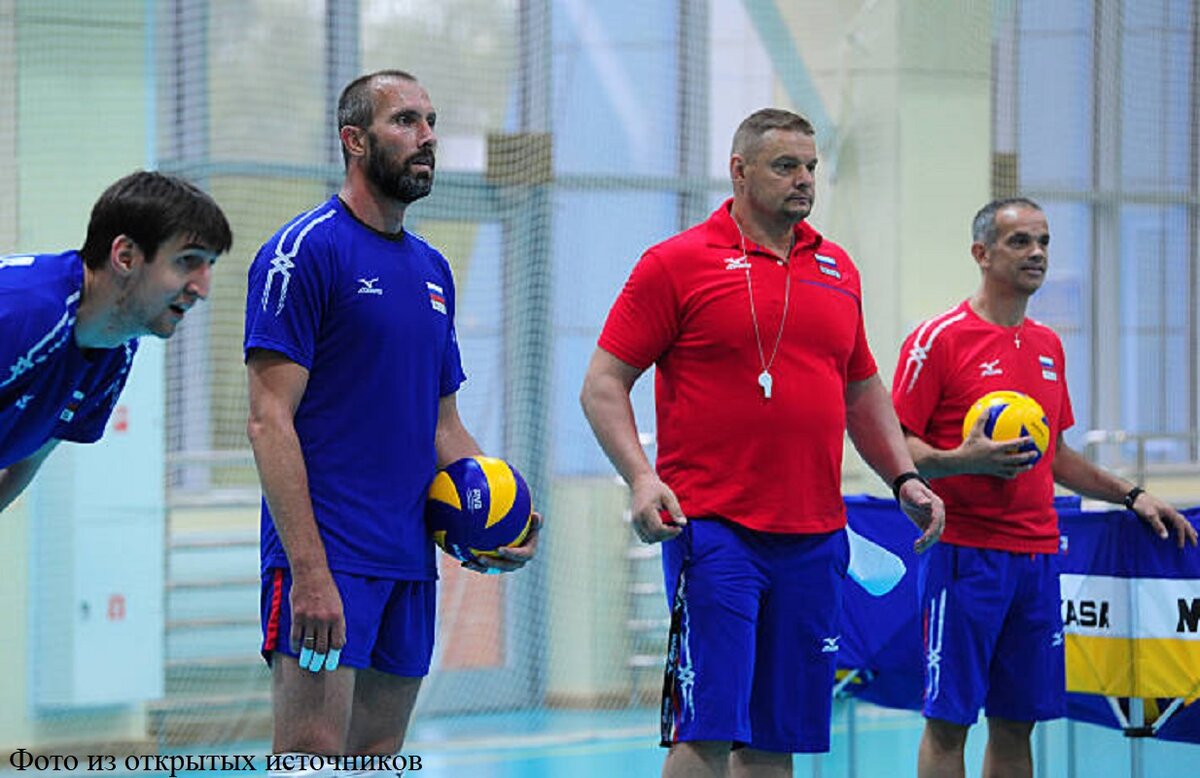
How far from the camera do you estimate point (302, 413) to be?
346cm

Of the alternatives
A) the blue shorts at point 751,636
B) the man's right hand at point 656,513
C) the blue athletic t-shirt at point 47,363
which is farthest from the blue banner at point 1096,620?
the blue athletic t-shirt at point 47,363

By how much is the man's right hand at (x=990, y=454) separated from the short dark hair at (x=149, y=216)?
2.57 meters

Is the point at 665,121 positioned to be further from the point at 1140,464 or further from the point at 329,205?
the point at 329,205

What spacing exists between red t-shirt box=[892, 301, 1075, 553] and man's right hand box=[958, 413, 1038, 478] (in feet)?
0.45

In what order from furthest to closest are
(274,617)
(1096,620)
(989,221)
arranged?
(1096,620) → (989,221) → (274,617)

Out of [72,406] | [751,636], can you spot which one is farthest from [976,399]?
[72,406]

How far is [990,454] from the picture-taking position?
4742 millimetres

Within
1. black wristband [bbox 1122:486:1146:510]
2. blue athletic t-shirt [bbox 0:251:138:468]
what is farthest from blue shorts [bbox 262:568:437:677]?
black wristband [bbox 1122:486:1146:510]

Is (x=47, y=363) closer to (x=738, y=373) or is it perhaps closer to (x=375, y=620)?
(x=375, y=620)

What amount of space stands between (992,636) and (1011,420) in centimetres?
69

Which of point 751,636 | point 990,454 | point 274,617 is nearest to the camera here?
point 274,617

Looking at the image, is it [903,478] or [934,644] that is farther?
[934,644]

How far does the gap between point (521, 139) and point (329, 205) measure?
5643 mm

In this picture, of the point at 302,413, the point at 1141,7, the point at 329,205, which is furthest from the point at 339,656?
the point at 1141,7
